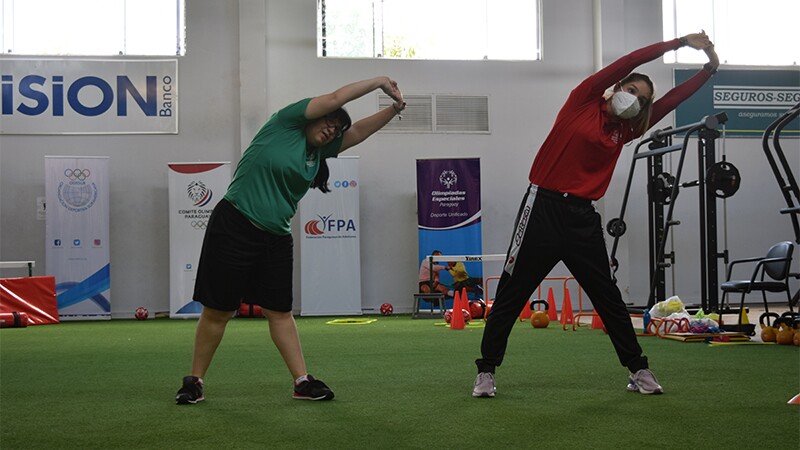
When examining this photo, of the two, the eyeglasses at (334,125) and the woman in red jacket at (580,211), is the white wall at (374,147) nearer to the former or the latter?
the eyeglasses at (334,125)

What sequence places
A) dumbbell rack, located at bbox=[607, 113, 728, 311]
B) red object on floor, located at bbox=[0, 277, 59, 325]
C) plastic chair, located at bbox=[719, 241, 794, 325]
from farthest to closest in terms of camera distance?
red object on floor, located at bbox=[0, 277, 59, 325] → plastic chair, located at bbox=[719, 241, 794, 325] → dumbbell rack, located at bbox=[607, 113, 728, 311]

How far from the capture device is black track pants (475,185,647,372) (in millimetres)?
3527

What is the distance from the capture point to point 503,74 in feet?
40.3

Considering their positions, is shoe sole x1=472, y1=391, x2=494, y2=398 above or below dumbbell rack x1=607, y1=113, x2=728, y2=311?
below

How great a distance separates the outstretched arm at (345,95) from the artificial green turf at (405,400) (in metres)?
1.19

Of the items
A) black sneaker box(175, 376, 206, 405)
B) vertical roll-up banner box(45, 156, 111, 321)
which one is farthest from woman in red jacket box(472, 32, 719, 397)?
vertical roll-up banner box(45, 156, 111, 321)

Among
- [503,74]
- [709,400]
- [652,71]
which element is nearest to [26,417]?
[709,400]

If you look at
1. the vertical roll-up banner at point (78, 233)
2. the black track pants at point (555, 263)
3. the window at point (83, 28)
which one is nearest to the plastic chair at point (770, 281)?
the black track pants at point (555, 263)

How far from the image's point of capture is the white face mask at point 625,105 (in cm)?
345

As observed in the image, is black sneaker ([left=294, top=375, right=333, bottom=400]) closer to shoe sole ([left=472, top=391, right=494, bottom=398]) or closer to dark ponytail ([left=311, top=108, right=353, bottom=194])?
shoe sole ([left=472, top=391, right=494, bottom=398])

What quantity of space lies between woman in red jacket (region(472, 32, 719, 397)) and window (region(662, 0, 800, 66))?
961cm

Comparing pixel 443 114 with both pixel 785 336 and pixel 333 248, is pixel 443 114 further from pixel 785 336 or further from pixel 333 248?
pixel 785 336

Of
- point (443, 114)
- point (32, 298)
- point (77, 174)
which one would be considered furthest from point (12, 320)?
point (443, 114)

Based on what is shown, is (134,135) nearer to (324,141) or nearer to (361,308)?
(361,308)
